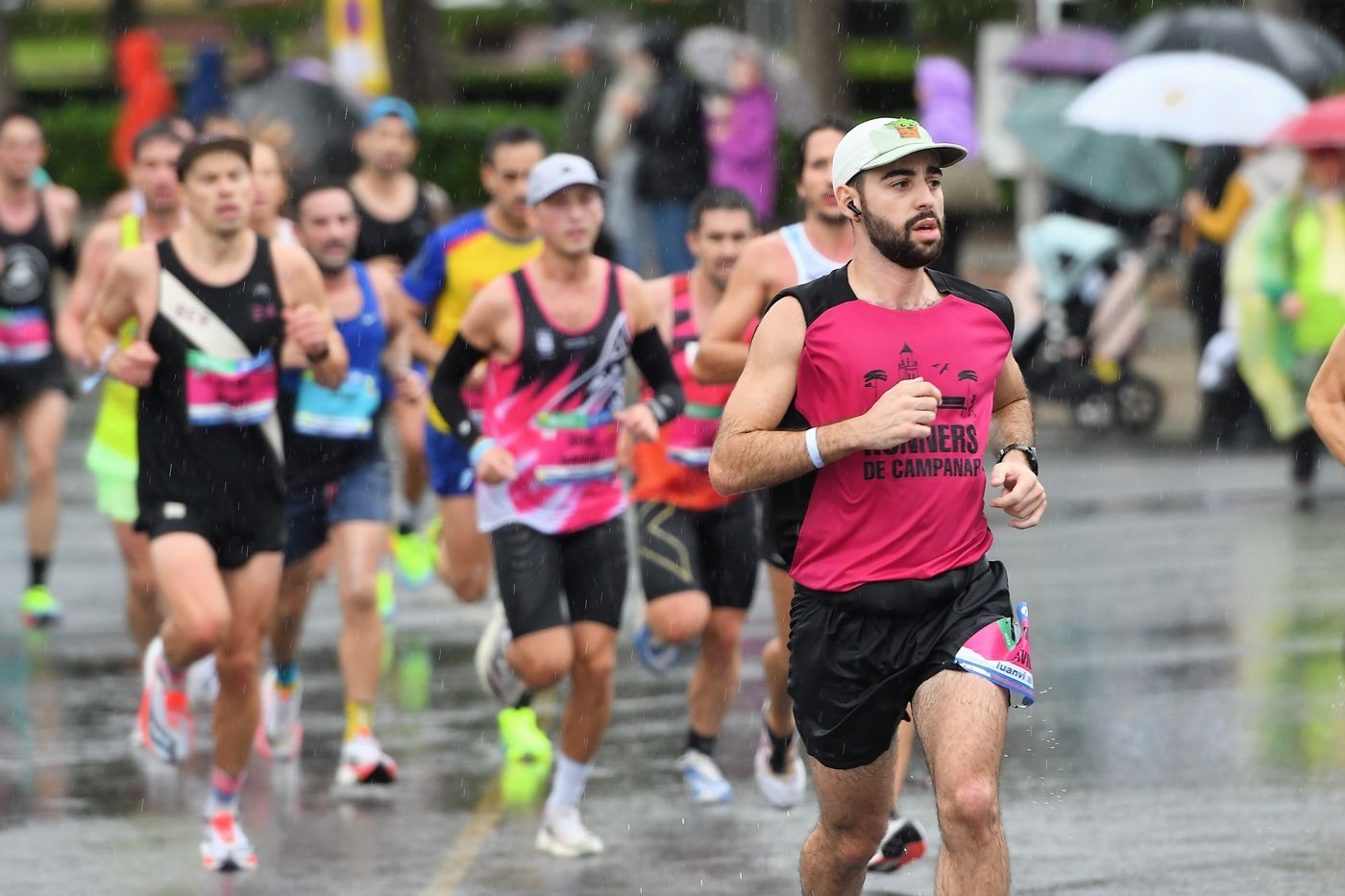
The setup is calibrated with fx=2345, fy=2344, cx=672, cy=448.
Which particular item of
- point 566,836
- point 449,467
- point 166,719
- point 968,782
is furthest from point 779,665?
point 968,782

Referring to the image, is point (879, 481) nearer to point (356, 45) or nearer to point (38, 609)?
point (38, 609)

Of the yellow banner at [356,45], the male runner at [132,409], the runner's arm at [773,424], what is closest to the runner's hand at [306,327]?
the male runner at [132,409]

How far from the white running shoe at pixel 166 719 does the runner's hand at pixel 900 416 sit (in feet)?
12.2

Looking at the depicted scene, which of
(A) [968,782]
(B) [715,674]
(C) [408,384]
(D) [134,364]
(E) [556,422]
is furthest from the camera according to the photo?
(C) [408,384]

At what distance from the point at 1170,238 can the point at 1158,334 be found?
4214 mm

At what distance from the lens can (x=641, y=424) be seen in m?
7.50

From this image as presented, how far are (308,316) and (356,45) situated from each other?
1974 centimetres

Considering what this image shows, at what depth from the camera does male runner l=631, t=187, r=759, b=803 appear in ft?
26.5

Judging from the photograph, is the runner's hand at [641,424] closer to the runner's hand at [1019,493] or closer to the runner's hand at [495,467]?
the runner's hand at [495,467]

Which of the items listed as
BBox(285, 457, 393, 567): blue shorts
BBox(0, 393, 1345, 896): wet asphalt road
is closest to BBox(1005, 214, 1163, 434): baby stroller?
BBox(0, 393, 1345, 896): wet asphalt road

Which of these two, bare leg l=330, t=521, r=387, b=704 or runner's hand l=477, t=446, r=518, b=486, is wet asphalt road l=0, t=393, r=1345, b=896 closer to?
bare leg l=330, t=521, r=387, b=704

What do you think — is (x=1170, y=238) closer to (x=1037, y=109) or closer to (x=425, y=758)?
(x=1037, y=109)

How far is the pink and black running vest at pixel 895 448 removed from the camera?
Answer: 217 inches

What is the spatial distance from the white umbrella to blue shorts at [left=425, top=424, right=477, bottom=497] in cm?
806
